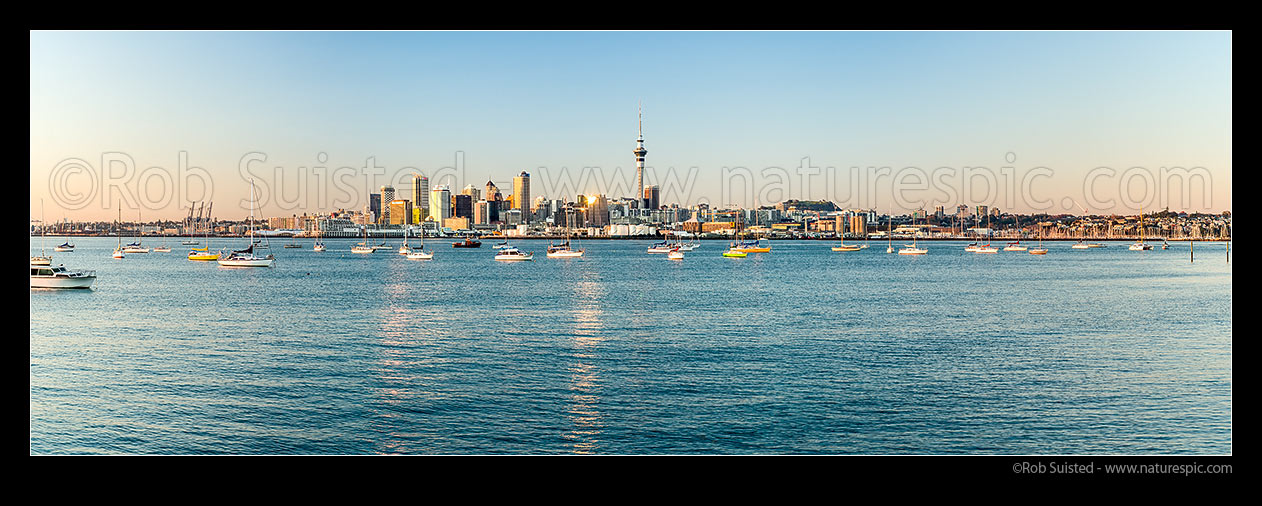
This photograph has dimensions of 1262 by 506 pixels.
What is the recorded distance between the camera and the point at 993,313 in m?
30.6

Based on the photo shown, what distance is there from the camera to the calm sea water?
12.4m

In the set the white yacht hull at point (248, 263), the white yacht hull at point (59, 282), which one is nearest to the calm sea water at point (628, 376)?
the white yacht hull at point (59, 282)

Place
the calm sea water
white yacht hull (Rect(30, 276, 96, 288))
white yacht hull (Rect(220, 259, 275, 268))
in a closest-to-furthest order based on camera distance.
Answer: the calm sea water → white yacht hull (Rect(30, 276, 96, 288)) → white yacht hull (Rect(220, 259, 275, 268))

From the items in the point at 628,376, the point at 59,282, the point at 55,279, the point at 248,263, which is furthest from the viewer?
the point at 248,263

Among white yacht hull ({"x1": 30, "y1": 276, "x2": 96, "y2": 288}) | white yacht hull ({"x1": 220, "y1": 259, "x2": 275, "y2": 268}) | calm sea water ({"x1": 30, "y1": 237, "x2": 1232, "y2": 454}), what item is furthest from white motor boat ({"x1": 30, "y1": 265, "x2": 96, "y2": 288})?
white yacht hull ({"x1": 220, "y1": 259, "x2": 275, "y2": 268})

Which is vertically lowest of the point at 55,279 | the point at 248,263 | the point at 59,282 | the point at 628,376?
the point at 628,376

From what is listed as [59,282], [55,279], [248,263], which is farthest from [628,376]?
[248,263]

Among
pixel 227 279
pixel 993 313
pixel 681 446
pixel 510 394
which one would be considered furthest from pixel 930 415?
pixel 227 279

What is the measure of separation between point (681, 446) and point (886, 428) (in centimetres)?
320

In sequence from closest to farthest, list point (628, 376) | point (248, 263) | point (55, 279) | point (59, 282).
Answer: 1. point (628, 376)
2. point (55, 279)
3. point (59, 282)
4. point (248, 263)

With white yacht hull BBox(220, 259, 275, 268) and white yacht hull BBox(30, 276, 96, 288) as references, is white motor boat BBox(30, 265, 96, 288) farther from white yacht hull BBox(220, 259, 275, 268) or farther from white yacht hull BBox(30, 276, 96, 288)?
white yacht hull BBox(220, 259, 275, 268)

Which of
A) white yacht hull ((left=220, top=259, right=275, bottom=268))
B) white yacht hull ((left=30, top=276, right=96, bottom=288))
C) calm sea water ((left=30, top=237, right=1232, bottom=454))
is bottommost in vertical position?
calm sea water ((left=30, top=237, right=1232, bottom=454))

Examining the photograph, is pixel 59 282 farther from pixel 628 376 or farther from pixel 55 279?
pixel 628 376

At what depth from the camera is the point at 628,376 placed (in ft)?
56.3
